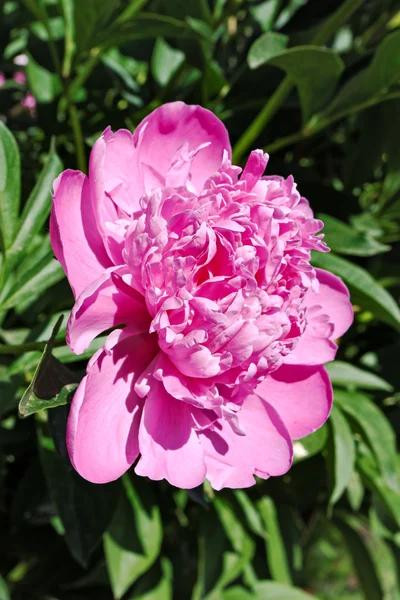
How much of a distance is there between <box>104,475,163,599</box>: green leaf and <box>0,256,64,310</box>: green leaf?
1.02 feet

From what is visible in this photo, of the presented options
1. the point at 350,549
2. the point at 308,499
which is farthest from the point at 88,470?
the point at 350,549

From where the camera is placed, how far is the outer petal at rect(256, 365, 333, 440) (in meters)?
0.62

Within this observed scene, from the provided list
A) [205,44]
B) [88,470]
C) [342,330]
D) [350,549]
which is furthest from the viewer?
[350,549]

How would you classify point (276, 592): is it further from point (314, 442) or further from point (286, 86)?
point (286, 86)

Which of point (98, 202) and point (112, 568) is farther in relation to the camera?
point (112, 568)

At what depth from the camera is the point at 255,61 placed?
0.75 m

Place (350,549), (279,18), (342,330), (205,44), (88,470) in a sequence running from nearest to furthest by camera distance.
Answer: (88,470)
(342,330)
(205,44)
(279,18)
(350,549)

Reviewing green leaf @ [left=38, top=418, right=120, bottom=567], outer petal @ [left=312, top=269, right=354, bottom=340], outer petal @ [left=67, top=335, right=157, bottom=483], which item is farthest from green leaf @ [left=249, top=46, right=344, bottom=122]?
green leaf @ [left=38, top=418, right=120, bottom=567]

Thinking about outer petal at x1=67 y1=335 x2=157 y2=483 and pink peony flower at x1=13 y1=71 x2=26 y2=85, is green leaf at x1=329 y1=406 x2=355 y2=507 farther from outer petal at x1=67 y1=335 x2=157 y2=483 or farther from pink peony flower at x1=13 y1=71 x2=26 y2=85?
pink peony flower at x1=13 y1=71 x2=26 y2=85

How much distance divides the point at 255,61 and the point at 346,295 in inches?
11.7

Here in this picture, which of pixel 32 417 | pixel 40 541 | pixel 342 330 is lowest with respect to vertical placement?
pixel 40 541

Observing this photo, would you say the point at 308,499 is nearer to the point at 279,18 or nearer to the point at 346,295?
the point at 346,295

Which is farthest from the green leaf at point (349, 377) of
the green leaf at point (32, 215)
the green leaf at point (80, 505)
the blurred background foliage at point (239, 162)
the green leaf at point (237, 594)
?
the green leaf at point (237, 594)

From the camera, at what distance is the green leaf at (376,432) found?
879mm
